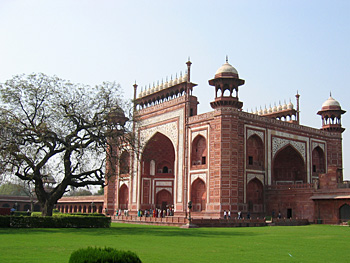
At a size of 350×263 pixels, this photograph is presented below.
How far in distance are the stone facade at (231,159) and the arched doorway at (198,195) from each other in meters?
0.07

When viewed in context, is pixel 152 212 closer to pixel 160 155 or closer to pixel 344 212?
pixel 160 155

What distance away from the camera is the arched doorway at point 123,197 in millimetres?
41312

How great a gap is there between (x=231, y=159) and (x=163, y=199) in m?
12.2

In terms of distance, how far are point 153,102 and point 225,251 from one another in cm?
2894

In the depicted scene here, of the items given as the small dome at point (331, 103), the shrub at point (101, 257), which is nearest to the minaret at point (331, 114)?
the small dome at point (331, 103)

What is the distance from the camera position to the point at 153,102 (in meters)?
38.6

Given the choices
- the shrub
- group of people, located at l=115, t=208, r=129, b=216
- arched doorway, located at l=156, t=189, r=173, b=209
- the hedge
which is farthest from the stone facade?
the shrub

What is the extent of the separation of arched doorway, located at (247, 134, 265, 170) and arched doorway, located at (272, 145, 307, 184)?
324 centimetres

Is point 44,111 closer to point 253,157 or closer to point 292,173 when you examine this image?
point 253,157

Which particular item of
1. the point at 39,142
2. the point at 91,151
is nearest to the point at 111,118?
the point at 91,151

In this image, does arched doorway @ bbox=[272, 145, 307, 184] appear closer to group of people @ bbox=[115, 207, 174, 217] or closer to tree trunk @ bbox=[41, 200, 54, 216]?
group of people @ bbox=[115, 207, 174, 217]

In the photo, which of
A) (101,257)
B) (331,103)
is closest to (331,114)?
(331,103)

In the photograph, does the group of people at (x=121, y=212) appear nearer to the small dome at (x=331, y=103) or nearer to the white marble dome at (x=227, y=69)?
the white marble dome at (x=227, y=69)

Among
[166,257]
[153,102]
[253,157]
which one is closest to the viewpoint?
[166,257]
